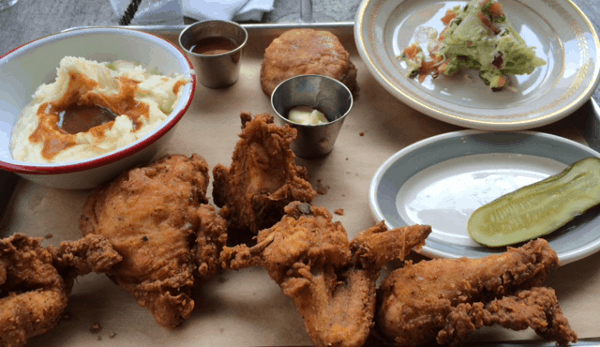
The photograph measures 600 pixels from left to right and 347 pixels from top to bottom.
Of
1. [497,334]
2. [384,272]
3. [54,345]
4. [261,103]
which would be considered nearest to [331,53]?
[261,103]

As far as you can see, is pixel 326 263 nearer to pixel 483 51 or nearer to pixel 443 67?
pixel 443 67

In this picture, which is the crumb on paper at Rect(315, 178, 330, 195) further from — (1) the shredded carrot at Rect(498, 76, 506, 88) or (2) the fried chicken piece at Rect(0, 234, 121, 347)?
(1) the shredded carrot at Rect(498, 76, 506, 88)

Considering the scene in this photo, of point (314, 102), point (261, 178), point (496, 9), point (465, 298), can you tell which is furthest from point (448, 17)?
point (465, 298)

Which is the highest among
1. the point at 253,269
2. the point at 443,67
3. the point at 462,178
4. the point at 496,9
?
the point at 496,9

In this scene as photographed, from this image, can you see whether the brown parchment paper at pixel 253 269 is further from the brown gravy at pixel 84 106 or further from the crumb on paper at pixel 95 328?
the brown gravy at pixel 84 106

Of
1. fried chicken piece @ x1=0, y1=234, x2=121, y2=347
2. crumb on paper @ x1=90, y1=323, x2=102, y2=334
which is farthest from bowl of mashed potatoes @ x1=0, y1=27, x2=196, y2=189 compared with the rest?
crumb on paper @ x1=90, y1=323, x2=102, y2=334

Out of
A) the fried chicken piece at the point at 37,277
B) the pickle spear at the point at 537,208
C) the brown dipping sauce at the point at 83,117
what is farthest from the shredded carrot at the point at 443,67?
the fried chicken piece at the point at 37,277
